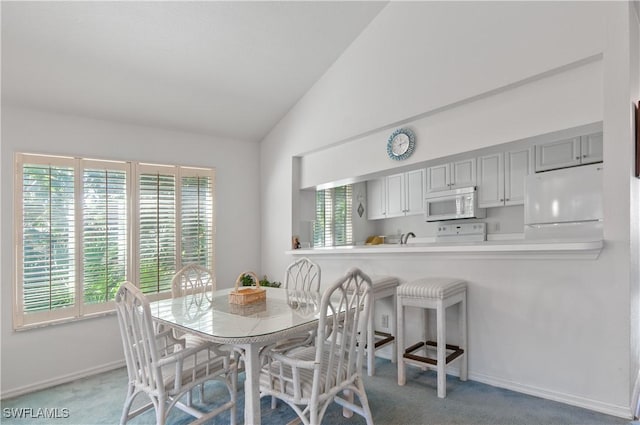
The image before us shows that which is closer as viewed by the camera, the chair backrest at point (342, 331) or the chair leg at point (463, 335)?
the chair backrest at point (342, 331)

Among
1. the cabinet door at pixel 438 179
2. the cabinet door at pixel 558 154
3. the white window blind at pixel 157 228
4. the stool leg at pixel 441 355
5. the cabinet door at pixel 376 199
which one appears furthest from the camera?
the cabinet door at pixel 376 199

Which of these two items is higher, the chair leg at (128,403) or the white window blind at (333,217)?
the white window blind at (333,217)

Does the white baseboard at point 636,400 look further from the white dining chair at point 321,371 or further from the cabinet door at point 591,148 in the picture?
the cabinet door at point 591,148

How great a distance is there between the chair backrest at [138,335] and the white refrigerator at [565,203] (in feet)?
11.7

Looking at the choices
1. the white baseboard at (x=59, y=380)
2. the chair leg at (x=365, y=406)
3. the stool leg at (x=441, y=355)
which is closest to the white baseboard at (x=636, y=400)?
the stool leg at (x=441, y=355)

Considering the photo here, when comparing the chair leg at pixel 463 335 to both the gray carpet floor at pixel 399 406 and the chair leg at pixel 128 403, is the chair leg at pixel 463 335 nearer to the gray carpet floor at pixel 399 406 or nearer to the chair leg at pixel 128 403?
the gray carpet floor at pixel 399 406

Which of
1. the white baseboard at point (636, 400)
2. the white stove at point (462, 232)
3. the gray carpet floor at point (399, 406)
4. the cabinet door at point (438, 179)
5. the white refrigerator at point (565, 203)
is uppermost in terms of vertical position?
the cabinet door at point (438, 179)

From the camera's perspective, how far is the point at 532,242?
2354 millimetres

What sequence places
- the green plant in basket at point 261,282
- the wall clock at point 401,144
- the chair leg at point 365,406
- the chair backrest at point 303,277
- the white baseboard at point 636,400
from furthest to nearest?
the green plant in basket at point 261,282 → the wall clock at point 401,144 → the chair backrest at point 303,277 → the white baseboard at point 636,400 → the chair leg at point 365,406

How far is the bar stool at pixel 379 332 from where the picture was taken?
2846mm

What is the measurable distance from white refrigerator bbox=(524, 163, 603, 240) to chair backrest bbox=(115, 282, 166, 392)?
11.7 feet

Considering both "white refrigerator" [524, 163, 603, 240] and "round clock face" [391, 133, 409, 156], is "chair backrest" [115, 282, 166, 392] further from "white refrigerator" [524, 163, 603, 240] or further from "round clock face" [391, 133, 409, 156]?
"white refrigerator" [524, 163, 603, 240]

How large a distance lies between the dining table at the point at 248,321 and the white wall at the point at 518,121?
135 cm

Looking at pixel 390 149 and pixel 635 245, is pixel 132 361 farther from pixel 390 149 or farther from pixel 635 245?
pixel 635 245
